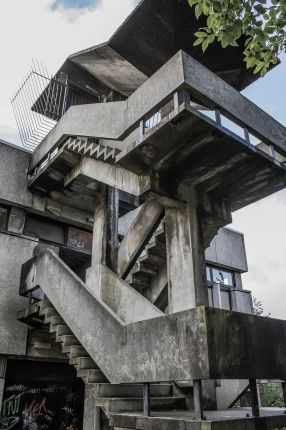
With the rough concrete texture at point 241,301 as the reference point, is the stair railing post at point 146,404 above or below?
below

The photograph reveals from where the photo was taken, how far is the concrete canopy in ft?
26.8

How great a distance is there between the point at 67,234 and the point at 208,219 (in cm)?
504

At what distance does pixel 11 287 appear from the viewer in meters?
8.75

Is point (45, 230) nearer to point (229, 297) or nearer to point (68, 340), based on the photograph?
point (68, 340)

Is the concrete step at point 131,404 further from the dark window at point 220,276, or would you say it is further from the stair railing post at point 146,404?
the dark window at point 220,276

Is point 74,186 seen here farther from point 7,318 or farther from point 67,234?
point 7,318

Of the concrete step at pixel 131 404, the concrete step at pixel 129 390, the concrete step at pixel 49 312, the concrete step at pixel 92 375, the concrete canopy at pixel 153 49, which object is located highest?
the concrete canopy at pixel 153 49

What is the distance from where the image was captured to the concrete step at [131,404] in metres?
4.63

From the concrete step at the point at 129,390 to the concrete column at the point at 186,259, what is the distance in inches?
49.3

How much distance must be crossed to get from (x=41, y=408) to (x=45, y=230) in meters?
4.53

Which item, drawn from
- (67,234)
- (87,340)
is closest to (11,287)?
(67,234)

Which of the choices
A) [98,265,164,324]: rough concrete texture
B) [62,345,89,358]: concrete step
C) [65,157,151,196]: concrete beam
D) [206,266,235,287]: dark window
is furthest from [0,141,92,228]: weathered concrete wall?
[206,266,235,287]: dark window

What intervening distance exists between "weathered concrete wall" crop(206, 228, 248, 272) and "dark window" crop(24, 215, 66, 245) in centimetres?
572

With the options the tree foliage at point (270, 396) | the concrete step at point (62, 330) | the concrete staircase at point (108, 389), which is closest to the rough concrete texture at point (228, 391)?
the concrete staircase at point (108, 389)
